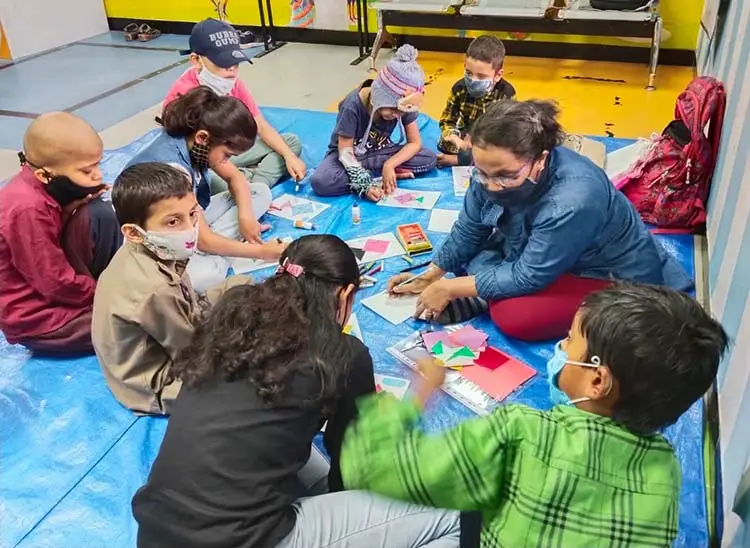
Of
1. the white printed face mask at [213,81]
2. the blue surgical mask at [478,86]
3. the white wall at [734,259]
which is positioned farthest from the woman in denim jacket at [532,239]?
the white printed face mask at [213,81]

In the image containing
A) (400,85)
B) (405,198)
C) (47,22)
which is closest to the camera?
(400,85)

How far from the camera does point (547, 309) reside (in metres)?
2.28

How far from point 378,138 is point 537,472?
106 inches

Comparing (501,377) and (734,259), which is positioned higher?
(734,259)

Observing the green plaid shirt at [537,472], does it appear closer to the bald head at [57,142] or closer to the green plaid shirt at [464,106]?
the bald head at [57,142]

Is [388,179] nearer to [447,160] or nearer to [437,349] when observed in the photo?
[447,160]

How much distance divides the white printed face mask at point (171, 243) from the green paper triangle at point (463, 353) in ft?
3.18

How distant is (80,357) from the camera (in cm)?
238

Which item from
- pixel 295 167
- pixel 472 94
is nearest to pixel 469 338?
pixel 295 167

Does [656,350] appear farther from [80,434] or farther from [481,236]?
[80,434]

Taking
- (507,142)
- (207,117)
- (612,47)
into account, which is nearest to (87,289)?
(207,117)

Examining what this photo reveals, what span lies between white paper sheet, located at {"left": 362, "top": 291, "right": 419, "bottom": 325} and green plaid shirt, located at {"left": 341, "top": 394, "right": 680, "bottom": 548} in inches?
56.1

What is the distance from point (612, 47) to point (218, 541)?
18.4 ft

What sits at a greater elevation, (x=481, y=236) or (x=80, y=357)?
(x=481, y=236)
